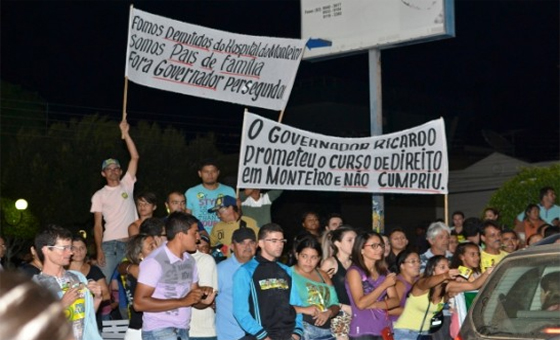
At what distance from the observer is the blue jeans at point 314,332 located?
8273 mm

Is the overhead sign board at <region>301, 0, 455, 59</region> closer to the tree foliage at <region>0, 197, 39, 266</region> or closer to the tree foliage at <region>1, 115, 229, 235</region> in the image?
the tree foliage at <region>1, 115, 229, 235</region>

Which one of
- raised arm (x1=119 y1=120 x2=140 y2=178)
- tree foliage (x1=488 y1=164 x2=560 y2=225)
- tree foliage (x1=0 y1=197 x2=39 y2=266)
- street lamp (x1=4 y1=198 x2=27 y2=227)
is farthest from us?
tree foliage (x1=0 y1=197 x2=39 y2=266)

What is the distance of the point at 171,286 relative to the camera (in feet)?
24.3

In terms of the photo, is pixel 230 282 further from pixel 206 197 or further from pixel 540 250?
pixel 540 250

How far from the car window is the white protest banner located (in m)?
6.05

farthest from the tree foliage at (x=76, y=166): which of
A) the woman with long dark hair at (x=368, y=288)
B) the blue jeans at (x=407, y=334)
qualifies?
the woman with long dark hair at (x=368, y=288)

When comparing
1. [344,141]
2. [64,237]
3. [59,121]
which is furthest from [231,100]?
[59,121]

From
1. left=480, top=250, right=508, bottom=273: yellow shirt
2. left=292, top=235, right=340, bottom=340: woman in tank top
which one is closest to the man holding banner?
left=292, top=235, right=340, bottom=340: woman in tank top

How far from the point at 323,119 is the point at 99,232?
137ft

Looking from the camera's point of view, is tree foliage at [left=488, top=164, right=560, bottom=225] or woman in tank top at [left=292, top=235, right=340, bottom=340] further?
tree foliage at [left=488, top=164, right=560, bottom=225]

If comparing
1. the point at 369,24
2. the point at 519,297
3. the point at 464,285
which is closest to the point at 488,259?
the point at 464,285

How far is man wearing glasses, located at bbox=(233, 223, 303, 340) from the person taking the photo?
7.60 metres

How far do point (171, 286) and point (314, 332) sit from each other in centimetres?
157

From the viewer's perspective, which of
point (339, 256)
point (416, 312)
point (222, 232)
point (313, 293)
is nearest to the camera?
point (313, 293)
